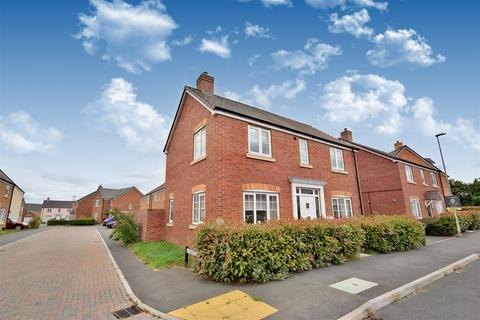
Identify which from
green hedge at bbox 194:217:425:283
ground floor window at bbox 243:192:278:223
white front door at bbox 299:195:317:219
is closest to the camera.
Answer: green hedge at bbox 194:217:425:283

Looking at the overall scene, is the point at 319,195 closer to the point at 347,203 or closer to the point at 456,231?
the point at 347,203

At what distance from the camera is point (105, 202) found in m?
53.0

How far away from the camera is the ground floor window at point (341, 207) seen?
1484cm

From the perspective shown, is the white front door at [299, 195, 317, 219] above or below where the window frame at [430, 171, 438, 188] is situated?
below

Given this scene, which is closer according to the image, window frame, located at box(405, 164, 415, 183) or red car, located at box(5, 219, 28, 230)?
window frame, located at box(405, 164, 415, 183)

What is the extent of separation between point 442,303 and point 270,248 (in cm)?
407

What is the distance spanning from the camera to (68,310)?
526 cm

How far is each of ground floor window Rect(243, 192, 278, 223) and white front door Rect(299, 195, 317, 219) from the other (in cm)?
Result: 208

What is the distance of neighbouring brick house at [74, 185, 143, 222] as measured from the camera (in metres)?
52.5

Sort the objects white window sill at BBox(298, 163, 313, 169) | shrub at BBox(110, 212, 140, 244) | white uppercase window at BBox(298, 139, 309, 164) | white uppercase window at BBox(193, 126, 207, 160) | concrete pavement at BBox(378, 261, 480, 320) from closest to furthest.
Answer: concrete pavement at BBox(378, 261, 480, 320), white uppercase window at BBox(193, 126, 207, 160), white window sill at BBox(298, 163, 313, 169), white uppercase window at BBox(298, 139, 309, 164), shrub at BBox(110, 212, 140, 244)

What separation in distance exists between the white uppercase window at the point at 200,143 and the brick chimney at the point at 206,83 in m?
3.84

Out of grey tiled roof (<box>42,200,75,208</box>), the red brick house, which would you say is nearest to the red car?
the red brick house

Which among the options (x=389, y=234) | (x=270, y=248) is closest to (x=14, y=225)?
(x=270, y=248)

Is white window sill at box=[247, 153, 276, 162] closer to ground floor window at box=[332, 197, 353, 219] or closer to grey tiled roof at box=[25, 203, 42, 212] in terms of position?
ground floor window at box=[332, 197, 353, 219]
